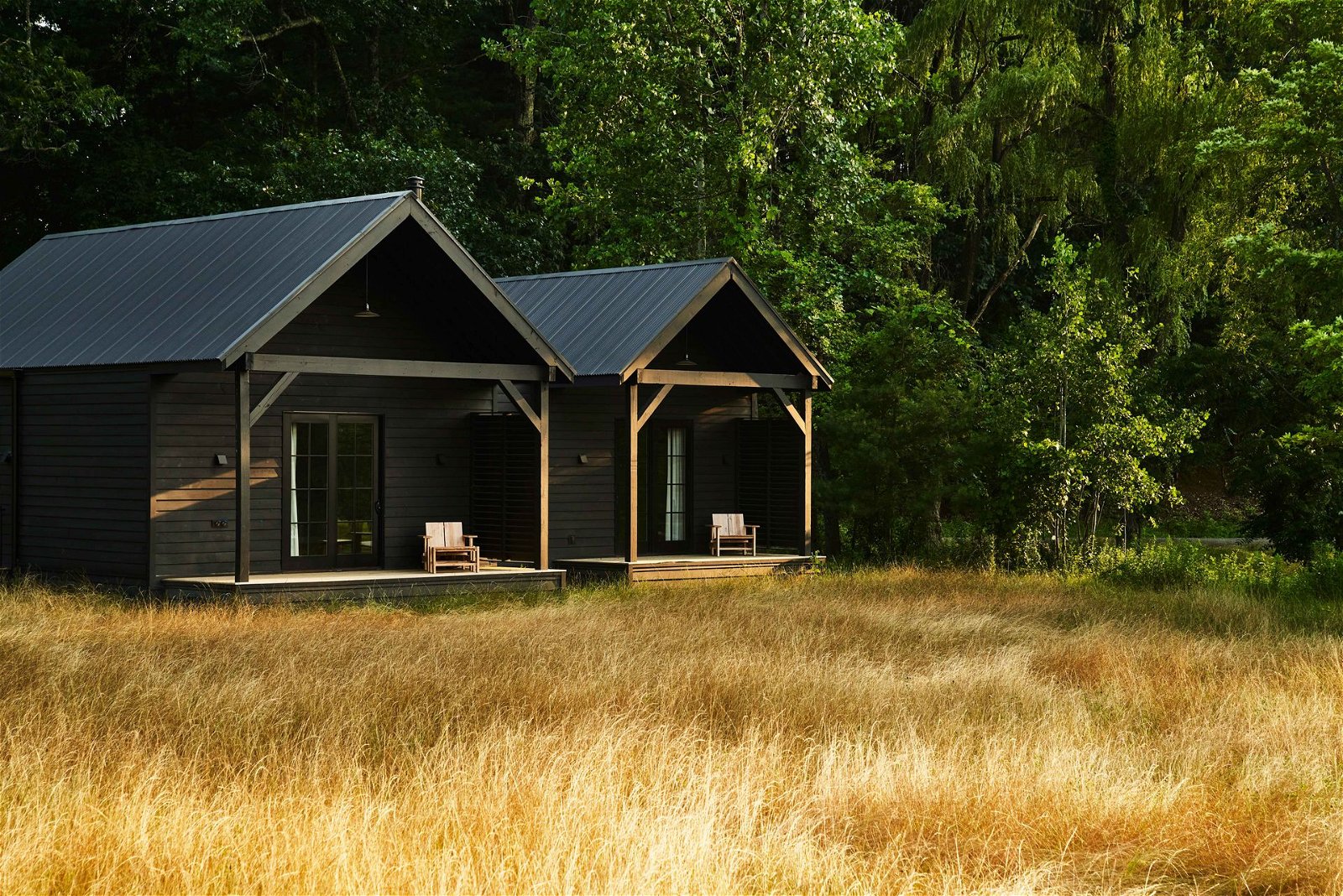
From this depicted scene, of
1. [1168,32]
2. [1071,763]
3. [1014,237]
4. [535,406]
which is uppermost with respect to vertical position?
[1168,32]

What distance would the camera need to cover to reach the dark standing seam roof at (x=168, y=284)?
54.6 feet

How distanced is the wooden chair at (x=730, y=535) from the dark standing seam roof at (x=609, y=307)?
3.38 meters

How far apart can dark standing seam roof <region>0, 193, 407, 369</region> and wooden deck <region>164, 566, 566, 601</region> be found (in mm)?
2425

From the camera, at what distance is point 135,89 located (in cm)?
3238

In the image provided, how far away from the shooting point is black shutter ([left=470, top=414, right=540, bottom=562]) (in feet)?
65.2

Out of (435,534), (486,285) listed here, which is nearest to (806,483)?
(435,534)

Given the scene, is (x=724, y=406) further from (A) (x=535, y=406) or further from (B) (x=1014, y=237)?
(B) (x=1014, y=237)

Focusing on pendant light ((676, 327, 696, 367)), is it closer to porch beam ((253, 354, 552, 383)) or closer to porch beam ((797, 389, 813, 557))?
porch beam ((797, 389, 813, 557))

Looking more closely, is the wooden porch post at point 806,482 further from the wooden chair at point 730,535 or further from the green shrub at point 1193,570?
the green shrub at point 1193,570

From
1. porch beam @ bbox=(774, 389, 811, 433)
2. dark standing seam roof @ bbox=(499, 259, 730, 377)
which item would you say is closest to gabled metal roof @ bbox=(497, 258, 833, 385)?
dark standing seam roof @ bbox=(499, 259, 730, 377)

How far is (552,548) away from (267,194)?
11.2 metres

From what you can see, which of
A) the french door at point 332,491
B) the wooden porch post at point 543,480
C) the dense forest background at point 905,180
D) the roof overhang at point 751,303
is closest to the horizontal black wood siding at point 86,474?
the french door at point 332,491

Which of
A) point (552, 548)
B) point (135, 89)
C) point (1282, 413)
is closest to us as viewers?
point (552, 548)

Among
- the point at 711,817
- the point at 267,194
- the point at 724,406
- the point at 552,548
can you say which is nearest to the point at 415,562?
the point at 552,548
